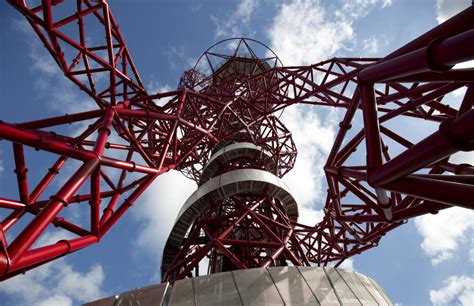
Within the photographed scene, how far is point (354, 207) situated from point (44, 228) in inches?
491

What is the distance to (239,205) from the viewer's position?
1672 centimetres

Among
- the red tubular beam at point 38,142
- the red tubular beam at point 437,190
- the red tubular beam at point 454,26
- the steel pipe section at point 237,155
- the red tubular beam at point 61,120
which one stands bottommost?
the red tubular beam at point 437,190

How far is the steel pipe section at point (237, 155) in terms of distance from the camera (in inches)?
824

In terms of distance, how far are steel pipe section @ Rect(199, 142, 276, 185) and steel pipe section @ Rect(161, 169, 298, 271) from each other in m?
4.10

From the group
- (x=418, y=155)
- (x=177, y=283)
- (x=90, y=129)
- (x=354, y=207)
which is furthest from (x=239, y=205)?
(x=418, y=155)

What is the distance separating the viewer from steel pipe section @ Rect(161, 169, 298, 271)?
53.6 ft

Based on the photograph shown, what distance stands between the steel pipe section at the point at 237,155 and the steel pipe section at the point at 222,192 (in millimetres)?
4101

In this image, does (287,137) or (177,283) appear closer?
(177,283)

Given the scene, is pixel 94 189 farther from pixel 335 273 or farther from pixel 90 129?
pixel 335 273

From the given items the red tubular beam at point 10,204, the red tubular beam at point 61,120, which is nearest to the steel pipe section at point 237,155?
the red tubular beam at point 61,120

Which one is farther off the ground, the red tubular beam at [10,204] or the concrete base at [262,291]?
the red tubular beam at [10,204]

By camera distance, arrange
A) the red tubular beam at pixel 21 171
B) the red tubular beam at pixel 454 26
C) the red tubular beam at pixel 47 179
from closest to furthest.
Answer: the red tubular beam at pixel 454 26 < the red tubular beam at pixel 21 171 < the red tubular beam at pixel 47 179

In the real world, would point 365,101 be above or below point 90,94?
below

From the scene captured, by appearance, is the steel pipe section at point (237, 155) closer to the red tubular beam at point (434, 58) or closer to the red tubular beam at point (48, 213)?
the red tubular beam at point (48, 213)
